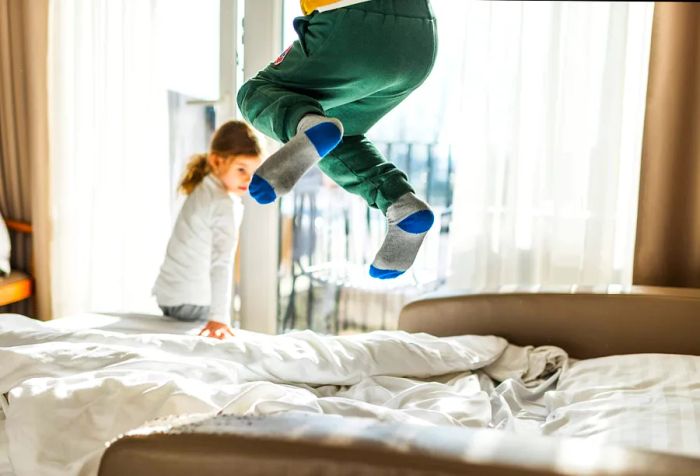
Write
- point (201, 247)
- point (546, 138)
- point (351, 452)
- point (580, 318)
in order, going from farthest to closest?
1. point (201, 247)
2. point (546, 138)
3. point (580, 318)
4. point (351, 452)

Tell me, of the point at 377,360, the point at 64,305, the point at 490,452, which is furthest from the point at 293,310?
the point at 490,452

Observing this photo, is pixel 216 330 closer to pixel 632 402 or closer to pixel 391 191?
pixel 391 191

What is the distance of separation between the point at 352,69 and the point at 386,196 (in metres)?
0.24

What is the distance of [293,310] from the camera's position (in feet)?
10.3

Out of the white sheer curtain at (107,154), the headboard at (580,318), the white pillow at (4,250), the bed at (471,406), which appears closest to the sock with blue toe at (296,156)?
the bed at (471,406)

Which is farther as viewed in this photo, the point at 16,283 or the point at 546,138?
the point at 16,283

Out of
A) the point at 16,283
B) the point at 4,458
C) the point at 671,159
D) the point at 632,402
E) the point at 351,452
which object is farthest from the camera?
the point at 16,283

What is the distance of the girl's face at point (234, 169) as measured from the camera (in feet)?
8.28

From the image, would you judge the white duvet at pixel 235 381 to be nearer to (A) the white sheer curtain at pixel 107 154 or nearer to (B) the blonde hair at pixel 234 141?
(B) the blonde hair at pixel 234 141

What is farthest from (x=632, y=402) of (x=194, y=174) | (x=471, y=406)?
(x=194, y=174)

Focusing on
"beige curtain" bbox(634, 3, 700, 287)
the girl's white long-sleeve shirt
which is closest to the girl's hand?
the girl's white long-sleeve shirt

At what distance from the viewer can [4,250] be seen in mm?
2879

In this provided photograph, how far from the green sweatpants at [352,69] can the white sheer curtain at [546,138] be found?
1.14 m

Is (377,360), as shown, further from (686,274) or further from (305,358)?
(686,274)
